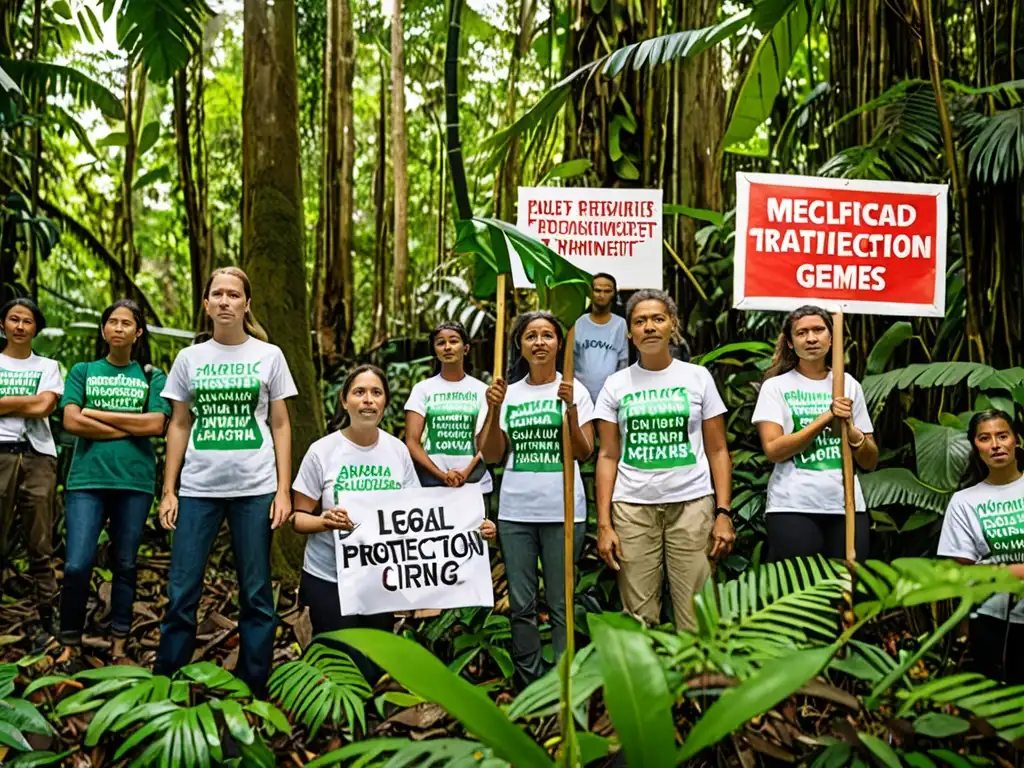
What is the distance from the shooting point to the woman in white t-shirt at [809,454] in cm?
387

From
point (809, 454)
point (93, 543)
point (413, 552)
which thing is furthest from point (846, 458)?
point (93, 543)

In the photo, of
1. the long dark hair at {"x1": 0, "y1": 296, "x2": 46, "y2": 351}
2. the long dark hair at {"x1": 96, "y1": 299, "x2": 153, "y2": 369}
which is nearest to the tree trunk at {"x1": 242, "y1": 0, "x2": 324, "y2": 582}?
the long dark hair at {"x1": 96, "y1": 299, "x2": 153, "y2": 369}

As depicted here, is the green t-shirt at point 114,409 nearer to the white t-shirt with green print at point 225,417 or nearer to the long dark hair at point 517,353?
the white t-shirt with green print at point 225,417

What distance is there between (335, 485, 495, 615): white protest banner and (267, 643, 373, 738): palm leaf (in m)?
0.24

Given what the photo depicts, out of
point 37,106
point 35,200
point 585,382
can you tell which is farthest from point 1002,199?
point 37,106

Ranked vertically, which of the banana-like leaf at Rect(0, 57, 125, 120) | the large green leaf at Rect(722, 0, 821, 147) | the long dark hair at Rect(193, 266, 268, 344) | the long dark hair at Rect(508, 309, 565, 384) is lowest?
the long dark hair at Rect(508, 309, 565, 384)

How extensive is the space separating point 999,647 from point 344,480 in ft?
7.94

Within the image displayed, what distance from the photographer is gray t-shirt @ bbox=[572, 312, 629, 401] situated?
537 cm

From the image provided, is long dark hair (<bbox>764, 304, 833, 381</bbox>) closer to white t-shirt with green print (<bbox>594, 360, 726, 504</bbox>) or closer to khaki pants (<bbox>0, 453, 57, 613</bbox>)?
white t-shirt with green print (<bbox>594, 360, 726, 504</bbox>)

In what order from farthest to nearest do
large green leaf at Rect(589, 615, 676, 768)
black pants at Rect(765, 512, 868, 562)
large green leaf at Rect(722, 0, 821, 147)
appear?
large green leaf at Rect(722, 0, 821, 147), black pants at Rect(765, 512, 868, 562), large green leaf at Rect(589, 615, 676, 768)

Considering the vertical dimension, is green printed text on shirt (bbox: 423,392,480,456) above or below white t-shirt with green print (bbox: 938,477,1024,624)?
above

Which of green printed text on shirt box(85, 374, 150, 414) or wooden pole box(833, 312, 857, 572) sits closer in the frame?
wooden pole box(833, 312, 857, 572)

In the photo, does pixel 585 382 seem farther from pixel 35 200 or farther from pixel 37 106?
pixel 37 106

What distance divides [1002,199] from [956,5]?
96.3 inches
